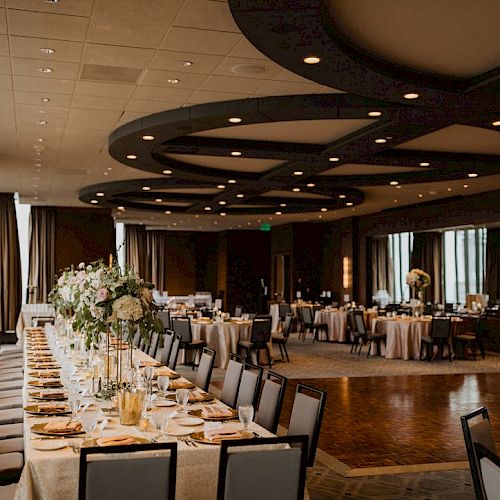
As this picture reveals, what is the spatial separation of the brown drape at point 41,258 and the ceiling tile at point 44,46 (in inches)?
496

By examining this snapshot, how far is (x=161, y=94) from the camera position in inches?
289

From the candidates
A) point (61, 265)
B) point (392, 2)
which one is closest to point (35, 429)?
point (392, 2)

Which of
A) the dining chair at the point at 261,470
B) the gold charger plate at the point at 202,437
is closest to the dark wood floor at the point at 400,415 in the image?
the gold charger plate at the point at 202,437

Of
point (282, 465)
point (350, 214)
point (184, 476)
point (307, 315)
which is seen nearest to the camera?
point (282, 465)

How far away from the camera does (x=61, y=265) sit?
18.4 m

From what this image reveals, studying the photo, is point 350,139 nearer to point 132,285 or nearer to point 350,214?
point 132,285

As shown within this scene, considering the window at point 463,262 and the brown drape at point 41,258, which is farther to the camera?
the window at point 463,262

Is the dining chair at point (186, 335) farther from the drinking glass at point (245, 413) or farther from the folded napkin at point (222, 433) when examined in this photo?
the drinking glass at point (245, 413)

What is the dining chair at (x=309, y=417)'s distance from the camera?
156 inches

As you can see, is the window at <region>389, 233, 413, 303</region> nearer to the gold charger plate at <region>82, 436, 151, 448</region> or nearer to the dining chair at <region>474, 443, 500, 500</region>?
the gold charger plate at <region>82, 436, 151, 448</region>

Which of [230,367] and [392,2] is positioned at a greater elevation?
[392,2]

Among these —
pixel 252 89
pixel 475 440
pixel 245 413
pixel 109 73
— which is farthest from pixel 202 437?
pixel 252 89

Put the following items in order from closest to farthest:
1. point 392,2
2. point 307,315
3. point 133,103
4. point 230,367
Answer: point 392,2, point 230,367, point 133,103, point 307,315

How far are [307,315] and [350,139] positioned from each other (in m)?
8.92
